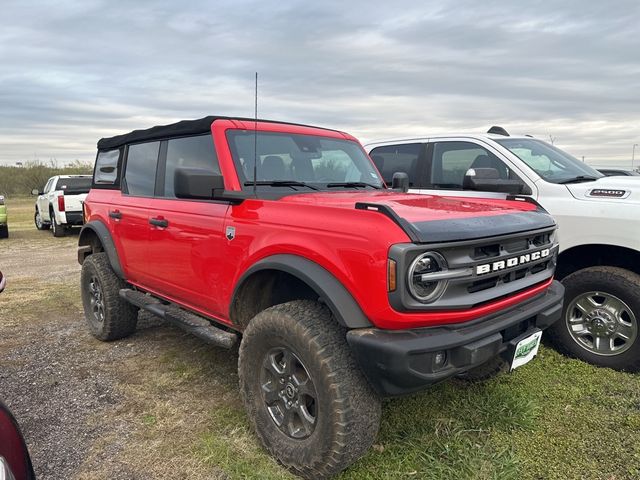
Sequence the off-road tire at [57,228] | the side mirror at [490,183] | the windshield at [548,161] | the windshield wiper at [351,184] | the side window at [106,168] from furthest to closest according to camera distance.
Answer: the off-road tire at [57,228], the side window at [106,168], the windshield at [548,161], the side mirror at [490,183], the windshield wiper at [351,184]

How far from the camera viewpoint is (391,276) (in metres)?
2.14

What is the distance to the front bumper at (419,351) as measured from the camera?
211cm

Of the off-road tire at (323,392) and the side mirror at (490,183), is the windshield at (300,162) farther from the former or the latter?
the off-road tire at (323,392)

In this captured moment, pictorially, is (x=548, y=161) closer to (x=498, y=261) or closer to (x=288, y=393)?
(x=498, y=261)

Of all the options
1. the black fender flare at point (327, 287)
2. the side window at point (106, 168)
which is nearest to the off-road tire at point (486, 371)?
the black fender flare at point (327, 287)

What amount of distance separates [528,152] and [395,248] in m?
3.16

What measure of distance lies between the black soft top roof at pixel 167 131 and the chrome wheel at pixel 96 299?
1395 millimetres

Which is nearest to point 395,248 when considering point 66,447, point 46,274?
point 66,447

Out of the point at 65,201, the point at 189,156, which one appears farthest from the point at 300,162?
the point at 65,201

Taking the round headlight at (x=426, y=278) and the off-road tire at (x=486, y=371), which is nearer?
the round headlight at (x=426, y=278)

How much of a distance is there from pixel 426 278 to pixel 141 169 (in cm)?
304

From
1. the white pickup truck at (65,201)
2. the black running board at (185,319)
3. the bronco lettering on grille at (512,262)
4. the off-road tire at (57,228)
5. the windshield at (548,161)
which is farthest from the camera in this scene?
the off-road tire at (57,228)

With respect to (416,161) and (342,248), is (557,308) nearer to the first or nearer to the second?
(342,248)

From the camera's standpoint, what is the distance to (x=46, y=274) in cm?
833
